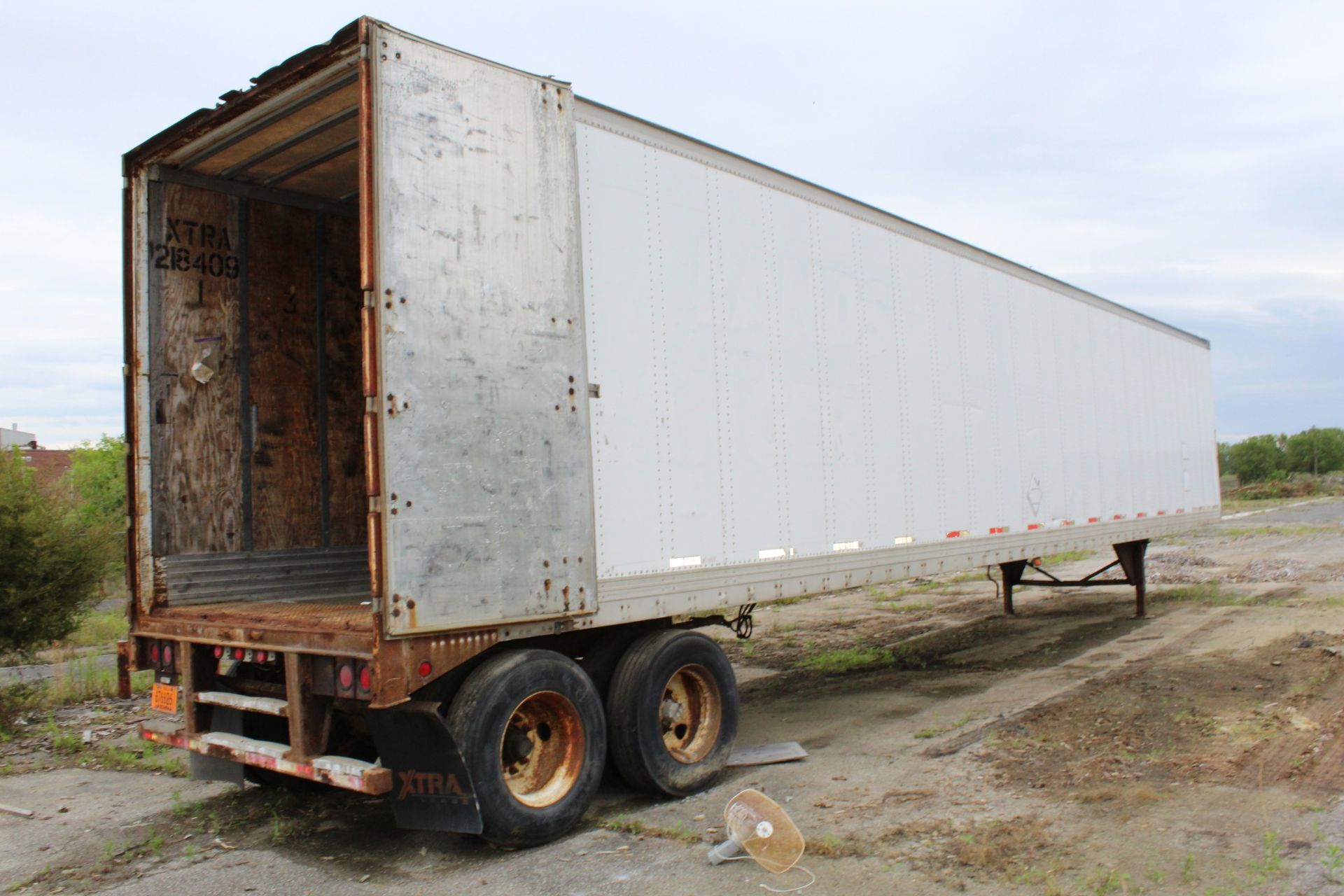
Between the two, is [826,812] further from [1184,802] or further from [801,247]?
[801,247]

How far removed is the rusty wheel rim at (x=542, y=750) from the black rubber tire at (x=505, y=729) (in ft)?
0.10

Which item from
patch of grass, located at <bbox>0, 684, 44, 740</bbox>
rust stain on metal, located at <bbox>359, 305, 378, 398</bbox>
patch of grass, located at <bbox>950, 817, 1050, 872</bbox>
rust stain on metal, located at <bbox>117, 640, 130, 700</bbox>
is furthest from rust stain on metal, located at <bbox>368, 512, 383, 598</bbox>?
patch of grass, located at <bbox>0, 684, 44, 740</bbox>

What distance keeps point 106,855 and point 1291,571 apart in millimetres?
18993

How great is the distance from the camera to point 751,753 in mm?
6637

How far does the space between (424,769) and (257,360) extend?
11.5 ft

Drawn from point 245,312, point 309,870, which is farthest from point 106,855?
point 245,312

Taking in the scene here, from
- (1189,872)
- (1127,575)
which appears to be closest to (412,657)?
(1189,872)

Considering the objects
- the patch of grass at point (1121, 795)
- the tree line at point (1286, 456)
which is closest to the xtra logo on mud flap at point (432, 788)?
the patch of grass at point (1121, 795)

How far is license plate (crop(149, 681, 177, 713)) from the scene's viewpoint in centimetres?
569

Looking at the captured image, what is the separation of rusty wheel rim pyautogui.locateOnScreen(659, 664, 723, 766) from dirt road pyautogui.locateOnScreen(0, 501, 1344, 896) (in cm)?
29

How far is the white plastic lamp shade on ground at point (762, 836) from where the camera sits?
452 cm

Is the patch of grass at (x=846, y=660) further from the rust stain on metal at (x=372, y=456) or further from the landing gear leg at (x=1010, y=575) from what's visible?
the rust stain on metal at (x=372, y=456)

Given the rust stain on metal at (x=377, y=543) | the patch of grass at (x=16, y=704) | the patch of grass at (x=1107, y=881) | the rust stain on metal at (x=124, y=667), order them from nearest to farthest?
the patch of grass at (x=1107, y=881) → the rust stain on metal at (x=377, y=543) → the rust stain on metal at (x=124, y=667) → the patch of grass at (x=16, y=704)

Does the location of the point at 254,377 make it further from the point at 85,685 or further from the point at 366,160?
the point at 85,685
